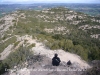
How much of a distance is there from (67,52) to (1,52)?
12863 mm

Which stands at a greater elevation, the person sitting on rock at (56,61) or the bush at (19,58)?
the person sitting on rock at (56,61)

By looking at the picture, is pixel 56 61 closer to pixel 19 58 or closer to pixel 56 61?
pixel 56 61

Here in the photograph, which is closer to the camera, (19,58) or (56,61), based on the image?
(56,61)

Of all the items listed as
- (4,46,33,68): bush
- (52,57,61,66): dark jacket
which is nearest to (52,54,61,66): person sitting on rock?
(52,57,61,66): dark jacket

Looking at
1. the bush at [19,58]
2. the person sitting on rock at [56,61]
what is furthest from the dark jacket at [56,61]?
the bush at [19,58]

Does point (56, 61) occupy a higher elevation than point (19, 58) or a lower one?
higher

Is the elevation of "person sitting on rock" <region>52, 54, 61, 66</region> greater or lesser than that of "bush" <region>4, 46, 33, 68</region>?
greater

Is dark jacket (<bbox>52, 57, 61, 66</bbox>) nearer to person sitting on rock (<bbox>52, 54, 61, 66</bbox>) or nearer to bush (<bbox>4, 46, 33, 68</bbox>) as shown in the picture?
person sitting on rock (<bbox>52, 54, 61, 66</bbox>)

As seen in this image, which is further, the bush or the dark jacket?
the bush

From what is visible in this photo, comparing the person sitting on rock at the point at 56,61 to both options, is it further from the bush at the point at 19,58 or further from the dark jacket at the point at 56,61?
the bush at the point at 19,58

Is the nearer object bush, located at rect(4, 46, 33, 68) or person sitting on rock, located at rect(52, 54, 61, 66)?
person sitting on rock, located at rect(52, 54, 61, 66)

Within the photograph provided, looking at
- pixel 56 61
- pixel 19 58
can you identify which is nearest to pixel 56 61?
pixel 56 61

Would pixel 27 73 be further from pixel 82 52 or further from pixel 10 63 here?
pixel 82 52

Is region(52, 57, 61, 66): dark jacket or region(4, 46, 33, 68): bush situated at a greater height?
region(52, 57, 61, 66): dark jacket
